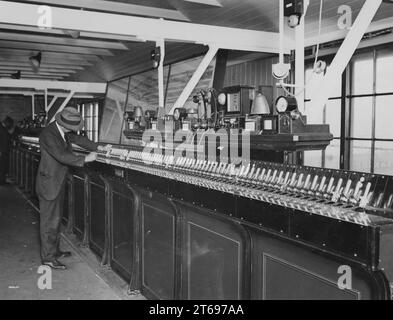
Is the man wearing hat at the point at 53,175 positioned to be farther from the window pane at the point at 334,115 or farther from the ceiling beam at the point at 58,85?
the ceiling beam at the point at 58,85

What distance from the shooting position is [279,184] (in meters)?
2.67

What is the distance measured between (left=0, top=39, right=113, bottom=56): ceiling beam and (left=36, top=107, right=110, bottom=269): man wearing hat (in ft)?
15.5

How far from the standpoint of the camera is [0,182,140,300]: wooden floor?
3898mm

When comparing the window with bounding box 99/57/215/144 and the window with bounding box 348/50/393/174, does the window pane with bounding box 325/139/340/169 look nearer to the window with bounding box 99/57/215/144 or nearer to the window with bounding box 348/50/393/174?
the window with bounding box 348/50/393/174

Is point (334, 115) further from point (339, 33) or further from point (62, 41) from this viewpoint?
point (62, 41)

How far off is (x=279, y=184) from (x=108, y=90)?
10213mm

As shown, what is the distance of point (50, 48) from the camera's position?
29.8 feet

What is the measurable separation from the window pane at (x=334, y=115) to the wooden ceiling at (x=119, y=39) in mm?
988

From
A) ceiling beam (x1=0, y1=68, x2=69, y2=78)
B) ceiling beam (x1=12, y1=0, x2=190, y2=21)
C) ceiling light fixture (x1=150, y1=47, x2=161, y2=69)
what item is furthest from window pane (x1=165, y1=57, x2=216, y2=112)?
ceiling beam (x1=0, y1=68, x2=69, y2=78)

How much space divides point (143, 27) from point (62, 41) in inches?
159

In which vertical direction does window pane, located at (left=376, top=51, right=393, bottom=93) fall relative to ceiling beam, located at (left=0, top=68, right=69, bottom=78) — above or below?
below
